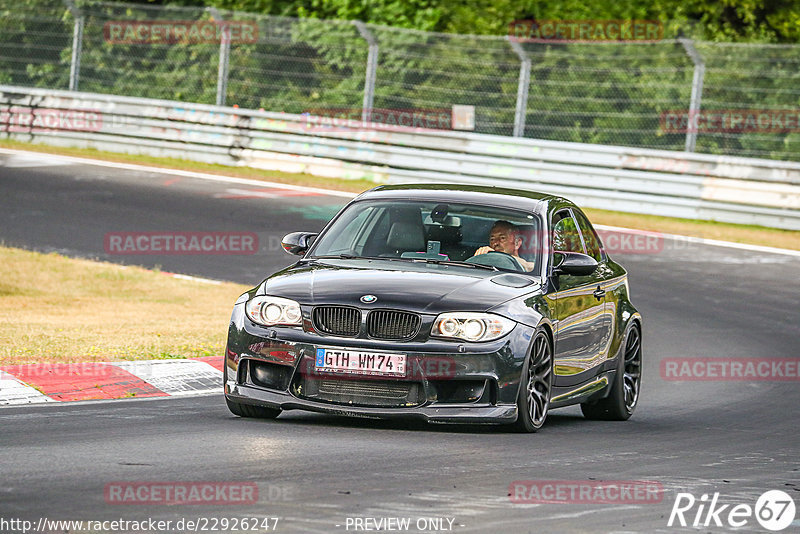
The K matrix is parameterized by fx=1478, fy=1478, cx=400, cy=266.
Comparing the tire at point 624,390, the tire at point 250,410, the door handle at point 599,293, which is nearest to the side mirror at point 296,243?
the tire at point 250,410

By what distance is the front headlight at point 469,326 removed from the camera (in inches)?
329

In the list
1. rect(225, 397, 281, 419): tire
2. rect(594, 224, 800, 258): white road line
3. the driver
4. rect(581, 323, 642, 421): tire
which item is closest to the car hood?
the driver

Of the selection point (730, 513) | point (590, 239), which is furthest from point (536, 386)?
point (730, 513)

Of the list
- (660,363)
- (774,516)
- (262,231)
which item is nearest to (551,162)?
(262,231)

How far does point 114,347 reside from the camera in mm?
11648

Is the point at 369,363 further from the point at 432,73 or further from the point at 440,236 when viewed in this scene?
the point at 432,73

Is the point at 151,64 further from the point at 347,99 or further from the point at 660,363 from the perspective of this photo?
the point at 660,363

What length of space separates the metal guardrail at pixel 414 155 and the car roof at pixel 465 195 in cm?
1290

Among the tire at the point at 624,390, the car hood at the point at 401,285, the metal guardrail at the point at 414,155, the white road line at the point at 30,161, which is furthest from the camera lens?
the white road line at the point at 30,161

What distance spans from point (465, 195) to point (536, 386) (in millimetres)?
1613

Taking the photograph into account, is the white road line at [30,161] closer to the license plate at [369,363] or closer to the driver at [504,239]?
the driver at [504,239]

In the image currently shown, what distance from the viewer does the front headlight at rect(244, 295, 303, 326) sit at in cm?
→ 852

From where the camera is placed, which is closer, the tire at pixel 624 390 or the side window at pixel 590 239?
the tire at pixel 624 390

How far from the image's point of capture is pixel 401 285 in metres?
8.59
